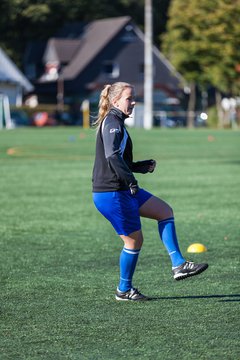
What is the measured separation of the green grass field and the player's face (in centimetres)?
152

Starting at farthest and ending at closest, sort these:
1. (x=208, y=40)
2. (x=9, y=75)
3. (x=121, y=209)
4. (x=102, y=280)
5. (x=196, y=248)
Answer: (x=9, y=75) < (x=208, y=40) < (x=196, y=248) < (x=102, y=280) < (x=121, y=209)

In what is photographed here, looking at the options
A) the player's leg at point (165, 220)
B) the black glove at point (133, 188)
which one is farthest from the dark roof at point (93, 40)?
the black glove at point (133, 188)

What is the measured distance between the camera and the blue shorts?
7.62m

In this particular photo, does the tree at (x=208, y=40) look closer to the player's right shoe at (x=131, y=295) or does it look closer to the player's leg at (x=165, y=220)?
the player's leg at (x=165, y=220)

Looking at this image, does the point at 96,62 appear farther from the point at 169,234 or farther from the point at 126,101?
the point at 126,101

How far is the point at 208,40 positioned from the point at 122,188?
1798 inches

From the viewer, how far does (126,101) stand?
762 cm

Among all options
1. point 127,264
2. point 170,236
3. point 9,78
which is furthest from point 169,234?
point 9,78

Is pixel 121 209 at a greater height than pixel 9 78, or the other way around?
pixel 121 209

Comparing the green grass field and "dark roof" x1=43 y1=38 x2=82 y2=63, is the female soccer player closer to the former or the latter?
the green grass field

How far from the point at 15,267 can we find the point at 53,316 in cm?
248

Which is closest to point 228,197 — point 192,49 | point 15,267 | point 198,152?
point 15,267

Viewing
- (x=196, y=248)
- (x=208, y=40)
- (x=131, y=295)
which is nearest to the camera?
(x=131, y=295)

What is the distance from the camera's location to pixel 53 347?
6.20 metres
